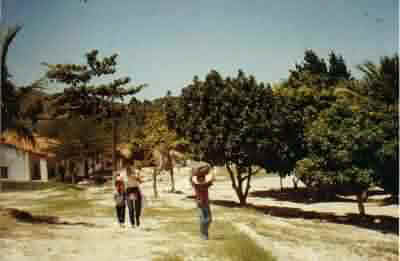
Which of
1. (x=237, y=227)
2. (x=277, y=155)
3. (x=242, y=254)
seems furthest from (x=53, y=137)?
(x=242, y=254)

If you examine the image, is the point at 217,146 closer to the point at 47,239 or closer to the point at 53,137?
the point at 47,239

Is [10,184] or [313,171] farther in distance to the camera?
[10,184]

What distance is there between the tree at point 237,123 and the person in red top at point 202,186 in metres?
14.6

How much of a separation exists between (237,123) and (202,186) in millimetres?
15474

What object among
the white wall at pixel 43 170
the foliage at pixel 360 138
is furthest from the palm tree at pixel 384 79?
the white wall at pixel 43 170

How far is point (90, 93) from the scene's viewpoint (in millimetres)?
36719

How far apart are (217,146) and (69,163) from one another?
37.0m

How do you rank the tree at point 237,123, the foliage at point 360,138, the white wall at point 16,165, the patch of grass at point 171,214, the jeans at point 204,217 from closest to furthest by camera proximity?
1. the jeans at point 204,217
2. the foliage at point 360,138
3. the patch of grass at point 171,214
4. the tree at point 237,123
5. the white wall at point 16,165

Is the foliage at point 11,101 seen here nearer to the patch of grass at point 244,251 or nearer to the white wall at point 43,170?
the patch of grass at point 244,251

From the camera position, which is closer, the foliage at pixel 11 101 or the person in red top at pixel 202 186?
the person in red top at pixel 202 186

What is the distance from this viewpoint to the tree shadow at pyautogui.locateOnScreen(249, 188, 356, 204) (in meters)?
37.4

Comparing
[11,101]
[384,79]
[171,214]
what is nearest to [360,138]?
[384,79]

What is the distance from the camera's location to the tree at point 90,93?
32469 millimetres

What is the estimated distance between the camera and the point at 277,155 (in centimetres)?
2531
